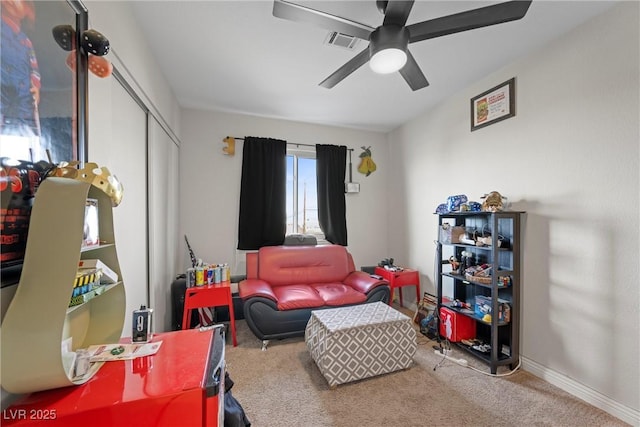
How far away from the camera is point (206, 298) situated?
2432mm

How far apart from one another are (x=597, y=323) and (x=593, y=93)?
5.17ft

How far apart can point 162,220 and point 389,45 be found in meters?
2.45

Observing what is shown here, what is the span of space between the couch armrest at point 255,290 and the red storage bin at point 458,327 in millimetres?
1702

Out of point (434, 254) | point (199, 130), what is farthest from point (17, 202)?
point (434, 254)

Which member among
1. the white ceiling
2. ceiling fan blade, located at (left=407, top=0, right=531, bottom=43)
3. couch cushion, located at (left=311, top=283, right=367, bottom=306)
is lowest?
couch cushion, located at (left=311, top=283, right=367, bottom=306)

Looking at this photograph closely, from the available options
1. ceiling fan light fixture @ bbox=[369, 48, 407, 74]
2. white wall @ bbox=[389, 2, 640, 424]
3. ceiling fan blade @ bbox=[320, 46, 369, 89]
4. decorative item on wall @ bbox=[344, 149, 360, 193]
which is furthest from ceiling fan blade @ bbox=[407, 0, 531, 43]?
decorative item on wall @ bbox=[344, 149, 360, 193]

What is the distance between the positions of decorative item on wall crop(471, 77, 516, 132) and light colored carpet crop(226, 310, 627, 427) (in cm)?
224

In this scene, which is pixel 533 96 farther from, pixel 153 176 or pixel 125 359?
pixel 153 176

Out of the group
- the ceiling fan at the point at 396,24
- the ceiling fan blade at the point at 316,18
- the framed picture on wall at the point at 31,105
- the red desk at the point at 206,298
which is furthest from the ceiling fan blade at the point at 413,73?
the red desk at the point at 206,298

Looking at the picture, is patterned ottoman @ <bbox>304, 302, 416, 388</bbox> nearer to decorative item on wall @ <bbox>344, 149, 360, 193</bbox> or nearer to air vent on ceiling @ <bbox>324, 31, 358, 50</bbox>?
decorative item on wall @ <bbox>344, 149, 360, 193</bbox>

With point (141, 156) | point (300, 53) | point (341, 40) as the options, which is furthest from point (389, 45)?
point (141, 156)

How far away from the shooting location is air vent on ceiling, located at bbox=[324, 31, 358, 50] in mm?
1872

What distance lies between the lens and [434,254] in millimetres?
3115

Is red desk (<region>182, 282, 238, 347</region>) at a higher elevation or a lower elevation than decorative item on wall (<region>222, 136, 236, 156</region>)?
lower
